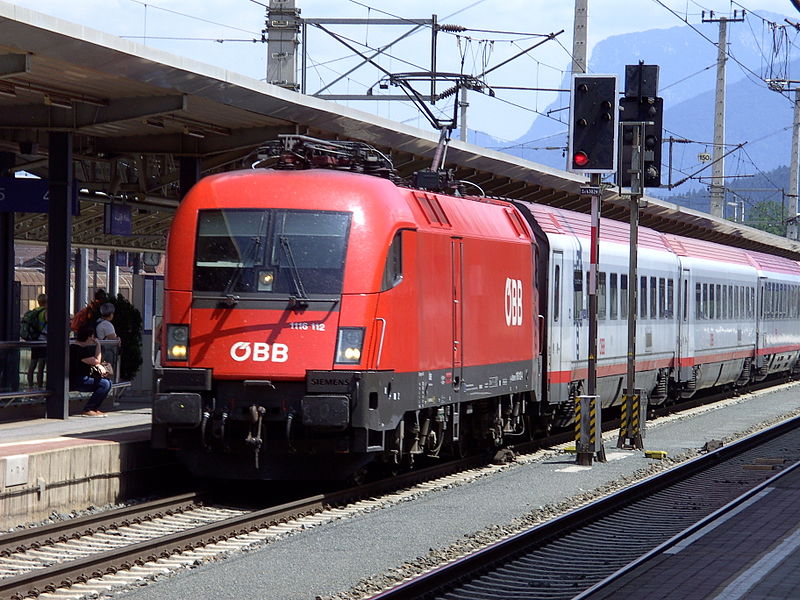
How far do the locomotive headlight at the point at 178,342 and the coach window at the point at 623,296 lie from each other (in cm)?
1083

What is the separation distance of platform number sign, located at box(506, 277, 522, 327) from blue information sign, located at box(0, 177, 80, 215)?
5863 millimetres

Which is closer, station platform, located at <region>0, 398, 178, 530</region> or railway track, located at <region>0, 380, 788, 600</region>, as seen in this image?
railway track, located at <region>0, 380, 788, 600</region>

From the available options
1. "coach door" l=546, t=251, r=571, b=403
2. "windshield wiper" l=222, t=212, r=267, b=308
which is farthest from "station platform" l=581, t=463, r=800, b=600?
"coach door" l=546, t=251, r=571, b=403

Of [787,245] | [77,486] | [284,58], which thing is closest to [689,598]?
[77,486]

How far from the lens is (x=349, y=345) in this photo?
12719 mm

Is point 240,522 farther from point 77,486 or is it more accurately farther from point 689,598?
point 689,598

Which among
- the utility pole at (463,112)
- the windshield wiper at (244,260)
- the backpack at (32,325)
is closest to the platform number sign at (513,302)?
the windshield wiper at (244,260)

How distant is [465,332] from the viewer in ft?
50.7

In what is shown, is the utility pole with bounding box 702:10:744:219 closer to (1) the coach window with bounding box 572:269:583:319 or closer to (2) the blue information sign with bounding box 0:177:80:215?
(1) the coach window with bounding box 572:269:583:319

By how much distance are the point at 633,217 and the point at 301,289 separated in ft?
23.6

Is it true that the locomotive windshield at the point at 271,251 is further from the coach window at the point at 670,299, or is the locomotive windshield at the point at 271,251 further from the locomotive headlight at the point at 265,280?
the coach window at the point at 670,299

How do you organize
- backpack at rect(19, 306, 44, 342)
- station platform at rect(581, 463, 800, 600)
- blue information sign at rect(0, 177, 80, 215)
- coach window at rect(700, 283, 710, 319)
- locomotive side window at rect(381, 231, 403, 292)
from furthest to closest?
coach window at rect(700, 283, 710, 319), backpack at rect(19, 306, 44, 342), blue information sign at rect(0, 177, 80, 215), locomotive side window at rect(381, 231, 403, 292), station platform at rect(581, 463, 800, 600)

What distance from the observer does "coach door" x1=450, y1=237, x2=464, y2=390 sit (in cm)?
1504

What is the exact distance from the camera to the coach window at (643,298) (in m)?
23.3
